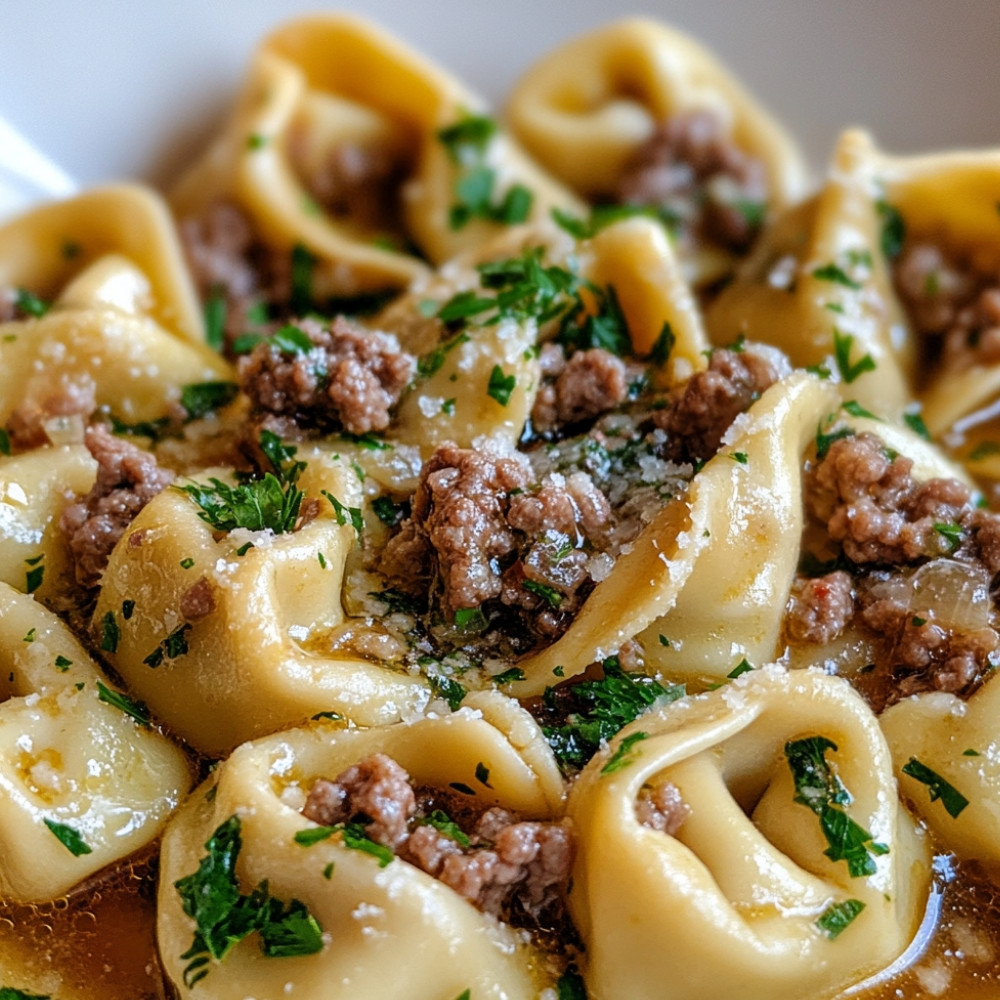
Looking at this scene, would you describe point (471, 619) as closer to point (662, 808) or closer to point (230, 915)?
point (662, 808)

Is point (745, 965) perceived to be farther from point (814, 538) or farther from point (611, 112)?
point (611, 112)

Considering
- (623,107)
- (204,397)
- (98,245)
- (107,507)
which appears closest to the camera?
(107,507)

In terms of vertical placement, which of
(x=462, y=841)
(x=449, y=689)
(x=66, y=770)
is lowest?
(x=462, y=841)

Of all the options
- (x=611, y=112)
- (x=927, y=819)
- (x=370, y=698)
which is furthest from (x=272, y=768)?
(x=611, y=112)

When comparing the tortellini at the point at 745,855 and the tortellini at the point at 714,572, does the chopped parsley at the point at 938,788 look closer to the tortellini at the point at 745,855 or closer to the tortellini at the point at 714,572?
the tortellini at the point at 745,855

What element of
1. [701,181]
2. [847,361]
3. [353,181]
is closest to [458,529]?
[847,361]

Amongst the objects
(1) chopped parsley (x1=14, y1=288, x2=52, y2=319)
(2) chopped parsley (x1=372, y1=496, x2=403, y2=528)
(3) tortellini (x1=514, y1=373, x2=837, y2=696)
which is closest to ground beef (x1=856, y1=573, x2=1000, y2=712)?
(3) tortellini (x1=514, y1=373, x2=837, y2=696)

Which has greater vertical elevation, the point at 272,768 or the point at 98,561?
the point at 98,561
